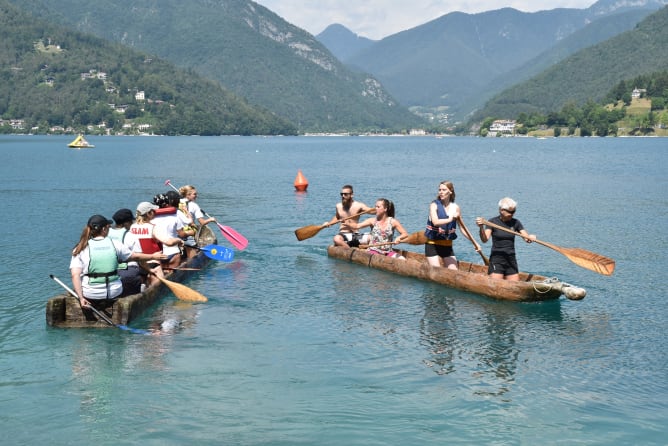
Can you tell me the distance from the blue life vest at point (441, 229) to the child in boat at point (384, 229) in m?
1.98

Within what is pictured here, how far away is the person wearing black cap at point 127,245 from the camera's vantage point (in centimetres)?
1505

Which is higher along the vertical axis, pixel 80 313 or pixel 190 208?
pixel 190 208

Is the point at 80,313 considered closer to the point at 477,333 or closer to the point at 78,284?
the point at 78,284

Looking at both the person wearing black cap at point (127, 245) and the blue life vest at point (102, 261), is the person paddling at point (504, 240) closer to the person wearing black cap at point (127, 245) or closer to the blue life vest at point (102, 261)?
the person wearing black cap at point (127, 245)

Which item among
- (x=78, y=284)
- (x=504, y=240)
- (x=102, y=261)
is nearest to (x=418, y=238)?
(x=504, y=240)

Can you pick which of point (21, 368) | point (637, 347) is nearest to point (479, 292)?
point (637, 347)

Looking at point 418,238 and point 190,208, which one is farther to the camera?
point 190,208

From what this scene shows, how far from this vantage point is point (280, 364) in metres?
13.1

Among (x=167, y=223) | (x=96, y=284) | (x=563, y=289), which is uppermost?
(x=167, y=223)

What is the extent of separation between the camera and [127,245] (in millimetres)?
14961

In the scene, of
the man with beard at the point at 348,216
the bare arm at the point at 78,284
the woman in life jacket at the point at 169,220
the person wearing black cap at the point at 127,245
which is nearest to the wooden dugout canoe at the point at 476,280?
the man with beard at the point at 348,216

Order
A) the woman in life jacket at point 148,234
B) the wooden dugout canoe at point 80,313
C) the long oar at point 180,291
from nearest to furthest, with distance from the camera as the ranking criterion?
the wooden dugout canoe at point 80,313 < the woman in life jacket at point 148,234 < the long oar at point 180,291

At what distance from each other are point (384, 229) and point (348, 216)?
1.89 meters

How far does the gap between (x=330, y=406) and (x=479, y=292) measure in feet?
24.2
